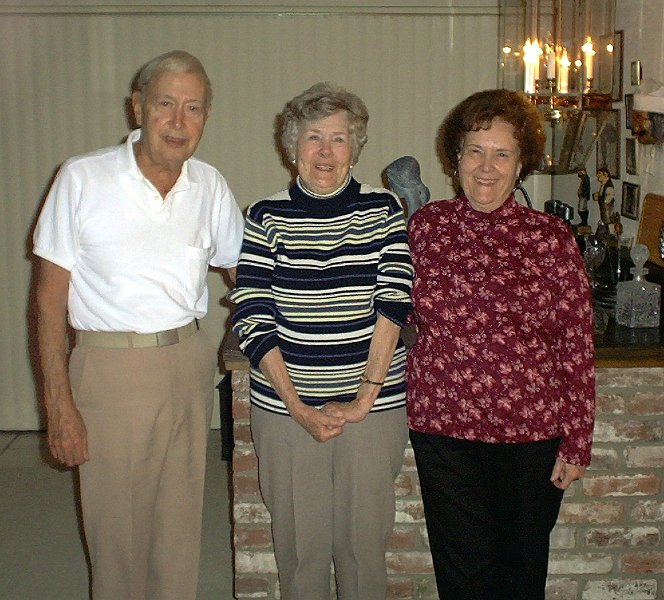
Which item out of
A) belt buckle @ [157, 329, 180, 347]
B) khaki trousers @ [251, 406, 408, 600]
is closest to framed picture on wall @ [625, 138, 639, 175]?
khaki trousers @ [251, 406, 408, 600]

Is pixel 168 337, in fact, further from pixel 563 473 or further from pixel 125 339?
pixel 563 473

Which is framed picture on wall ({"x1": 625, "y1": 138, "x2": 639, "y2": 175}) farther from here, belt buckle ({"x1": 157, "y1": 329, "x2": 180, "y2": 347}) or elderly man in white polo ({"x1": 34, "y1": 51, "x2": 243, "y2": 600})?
belt buckle ({"x1": 157, "y1": 329, "x2": 180, "y2": 347})

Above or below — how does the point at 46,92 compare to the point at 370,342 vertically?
above

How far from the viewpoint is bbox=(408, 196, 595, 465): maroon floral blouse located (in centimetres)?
212

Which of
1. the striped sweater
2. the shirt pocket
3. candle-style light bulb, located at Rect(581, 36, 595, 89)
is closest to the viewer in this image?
the striped sweater

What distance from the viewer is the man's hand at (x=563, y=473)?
86.0 inches

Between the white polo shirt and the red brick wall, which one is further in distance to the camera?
the red brick wall

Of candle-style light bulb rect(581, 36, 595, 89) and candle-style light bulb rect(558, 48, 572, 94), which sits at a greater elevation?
candle-style light bulb rect(581, 36, 595, 89)

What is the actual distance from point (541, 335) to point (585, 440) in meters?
0.27

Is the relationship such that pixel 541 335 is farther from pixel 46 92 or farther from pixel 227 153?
pixel 46 92

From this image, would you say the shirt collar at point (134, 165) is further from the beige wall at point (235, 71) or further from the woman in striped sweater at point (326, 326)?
the beige wall at point (235, 71)

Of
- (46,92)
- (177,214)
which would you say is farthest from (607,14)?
(46,92)

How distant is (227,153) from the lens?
4.67m

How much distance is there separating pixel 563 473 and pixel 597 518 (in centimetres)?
60
